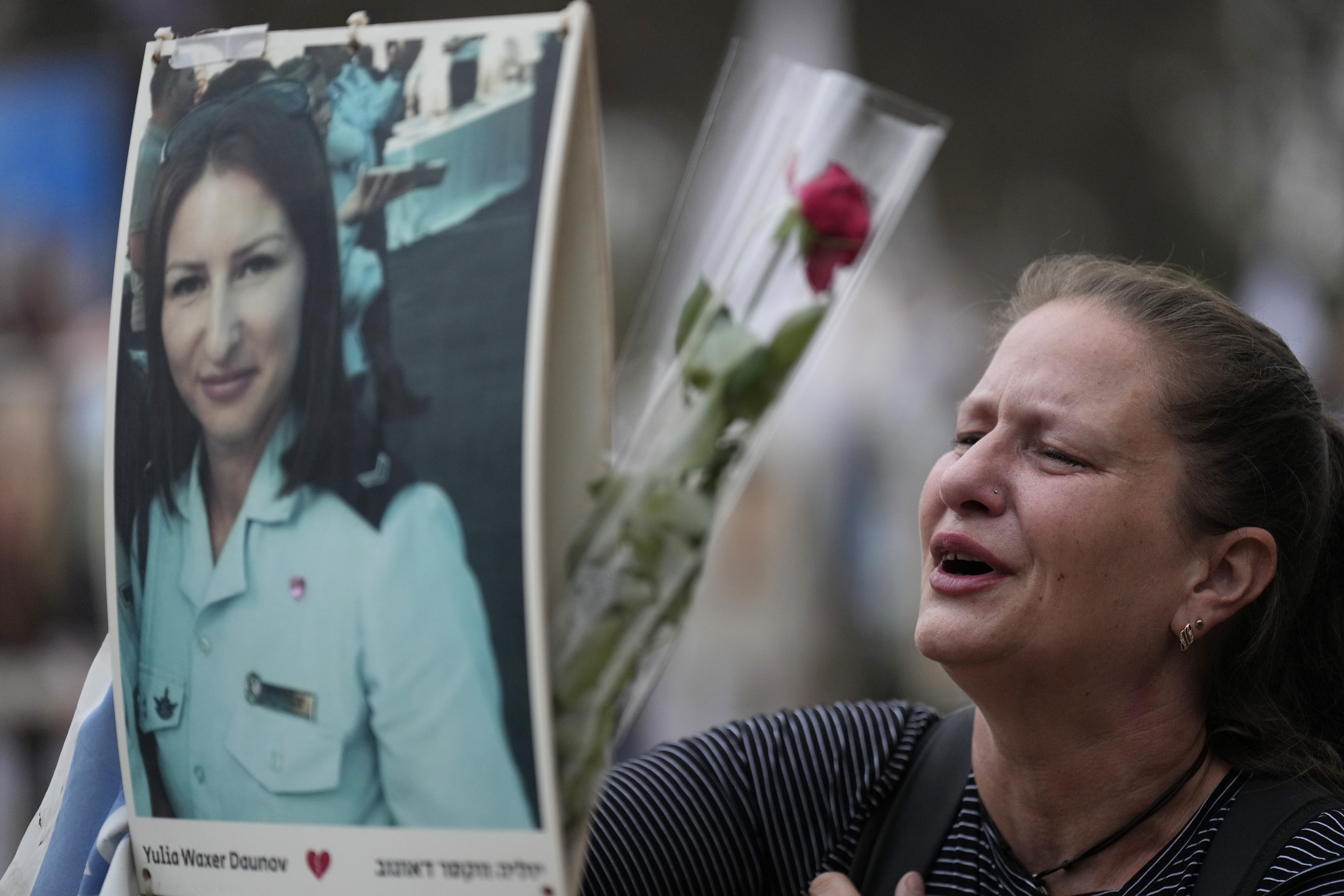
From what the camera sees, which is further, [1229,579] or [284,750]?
[1229,579]

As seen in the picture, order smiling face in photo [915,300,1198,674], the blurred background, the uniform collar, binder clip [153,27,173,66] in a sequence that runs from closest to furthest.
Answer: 1. the uniform collar
2. binder clip [153,27,173,66]
3. smiling face in photo [915,300,1198,674]
4. the blurred background

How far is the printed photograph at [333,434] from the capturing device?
826 mm

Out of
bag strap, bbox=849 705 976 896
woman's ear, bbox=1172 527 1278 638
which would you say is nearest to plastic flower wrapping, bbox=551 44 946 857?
bag strap, bbox=849 705 976 896

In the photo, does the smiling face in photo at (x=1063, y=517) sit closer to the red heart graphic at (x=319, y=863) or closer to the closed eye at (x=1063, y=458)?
the closed eye at (x=1063, y=458)

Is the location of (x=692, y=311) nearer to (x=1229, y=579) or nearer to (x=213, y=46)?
(x=213, y=46)

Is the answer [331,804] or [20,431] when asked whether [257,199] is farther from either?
[20,431]

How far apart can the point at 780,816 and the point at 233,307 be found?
0.99m

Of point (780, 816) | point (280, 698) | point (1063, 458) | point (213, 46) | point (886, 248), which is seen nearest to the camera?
point (280, 698)

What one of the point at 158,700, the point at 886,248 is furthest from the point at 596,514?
the point at 886,248

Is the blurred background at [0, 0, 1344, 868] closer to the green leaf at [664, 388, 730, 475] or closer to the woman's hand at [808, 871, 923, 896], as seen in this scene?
the woman's hand at [808, 871, 923, 896]

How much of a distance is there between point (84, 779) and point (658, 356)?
635 mm

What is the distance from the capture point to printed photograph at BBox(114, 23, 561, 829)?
32.5 inches

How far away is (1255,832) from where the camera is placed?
133 cm

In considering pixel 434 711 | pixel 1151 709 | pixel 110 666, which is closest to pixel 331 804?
pixel 434 711
